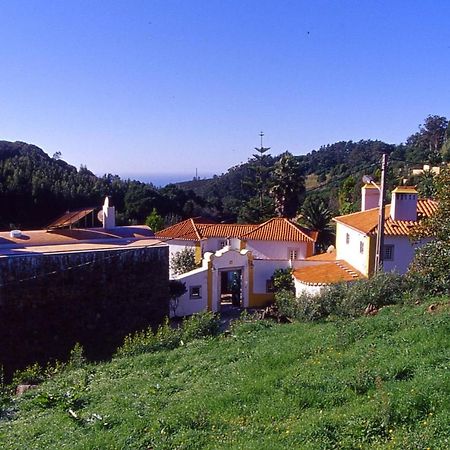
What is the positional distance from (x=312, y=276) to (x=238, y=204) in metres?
38.0

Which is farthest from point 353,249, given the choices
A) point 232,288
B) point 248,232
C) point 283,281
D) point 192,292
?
point 248,232

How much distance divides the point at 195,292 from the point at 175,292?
1520 mm

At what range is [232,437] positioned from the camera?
229 inches

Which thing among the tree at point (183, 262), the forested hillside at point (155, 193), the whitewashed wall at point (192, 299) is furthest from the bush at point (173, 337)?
the forested hillside at point (155, 193)

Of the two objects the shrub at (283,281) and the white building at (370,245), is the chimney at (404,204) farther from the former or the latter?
the shrub at (283,281)

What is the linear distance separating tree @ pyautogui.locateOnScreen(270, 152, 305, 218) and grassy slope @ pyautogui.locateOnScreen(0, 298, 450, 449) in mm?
31494

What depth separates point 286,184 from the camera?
41375 millimetres

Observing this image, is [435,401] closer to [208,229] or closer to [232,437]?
[232,437]

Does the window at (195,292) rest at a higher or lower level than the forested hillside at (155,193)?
lower

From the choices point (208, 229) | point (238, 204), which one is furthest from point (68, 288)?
point (238, 204)

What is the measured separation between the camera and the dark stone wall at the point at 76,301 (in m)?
14.4

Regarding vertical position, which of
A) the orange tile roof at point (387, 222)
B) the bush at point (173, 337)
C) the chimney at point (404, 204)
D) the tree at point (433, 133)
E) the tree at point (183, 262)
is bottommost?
the tree at point (183, 262)

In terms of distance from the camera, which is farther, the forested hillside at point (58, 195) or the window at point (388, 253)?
the forested hillside at point (58, 195)

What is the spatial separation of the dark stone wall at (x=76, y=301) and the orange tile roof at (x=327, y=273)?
19.2ft
